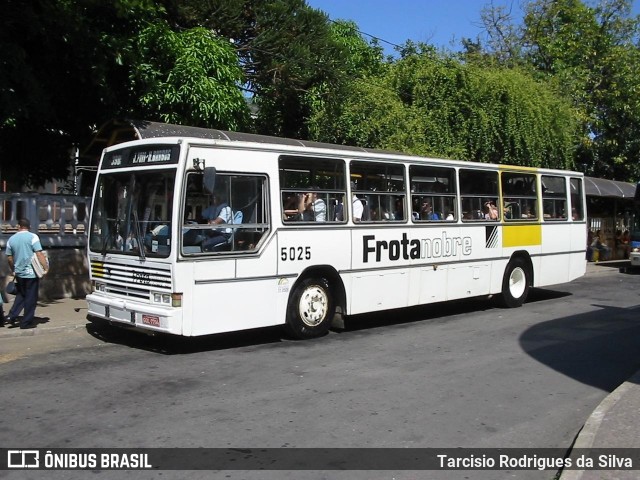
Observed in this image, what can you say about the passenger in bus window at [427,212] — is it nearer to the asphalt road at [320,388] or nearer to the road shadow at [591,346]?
the asphalt road at [320,388]

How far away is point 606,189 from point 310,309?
19.5m

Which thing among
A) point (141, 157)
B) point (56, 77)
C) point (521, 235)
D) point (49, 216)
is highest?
point (56, 77)

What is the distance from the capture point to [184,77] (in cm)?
1359

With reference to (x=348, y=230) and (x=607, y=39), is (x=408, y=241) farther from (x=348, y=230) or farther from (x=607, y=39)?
(x=607, y=39)

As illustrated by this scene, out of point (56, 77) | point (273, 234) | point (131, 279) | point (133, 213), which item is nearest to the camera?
point (131, 279)

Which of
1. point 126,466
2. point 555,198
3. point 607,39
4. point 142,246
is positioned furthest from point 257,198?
point 607,39

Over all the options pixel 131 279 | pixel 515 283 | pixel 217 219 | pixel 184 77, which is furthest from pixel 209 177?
pixel 515 283

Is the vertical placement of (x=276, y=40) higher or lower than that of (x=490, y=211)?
higher

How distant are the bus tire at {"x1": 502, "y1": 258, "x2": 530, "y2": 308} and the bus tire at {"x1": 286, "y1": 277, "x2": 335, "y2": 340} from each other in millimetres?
4917

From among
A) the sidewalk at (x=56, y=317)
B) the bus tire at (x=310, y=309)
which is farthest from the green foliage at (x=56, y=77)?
the bus tire at (x=310, y=309)

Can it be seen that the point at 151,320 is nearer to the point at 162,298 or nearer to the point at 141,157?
the point at 162,298

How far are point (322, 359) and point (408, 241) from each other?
341cm

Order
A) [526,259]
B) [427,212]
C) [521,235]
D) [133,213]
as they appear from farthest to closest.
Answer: [526,259] → [521,235] → [427,212] → [133,213]

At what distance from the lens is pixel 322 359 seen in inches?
348
